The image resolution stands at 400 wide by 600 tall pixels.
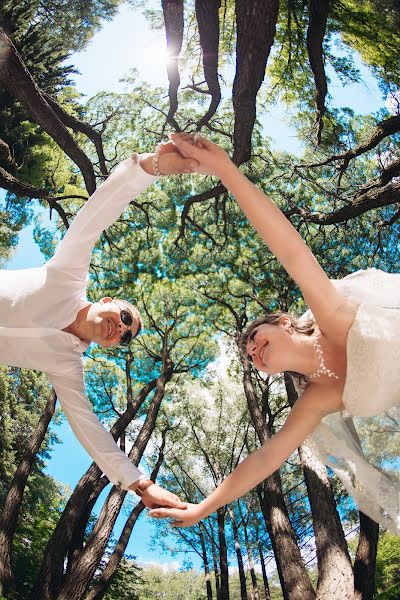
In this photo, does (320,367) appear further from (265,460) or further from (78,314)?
(78,314)

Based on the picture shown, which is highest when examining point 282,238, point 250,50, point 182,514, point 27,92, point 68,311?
point 27,92

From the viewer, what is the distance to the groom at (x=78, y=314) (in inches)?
132

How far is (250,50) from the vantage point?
6.56 m

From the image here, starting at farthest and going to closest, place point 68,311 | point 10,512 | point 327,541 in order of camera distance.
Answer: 1. point 10,512
2. point 327,541
3. point 68,311

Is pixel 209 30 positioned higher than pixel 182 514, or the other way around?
pixel 209 30

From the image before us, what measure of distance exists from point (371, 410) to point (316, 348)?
0.55 metres

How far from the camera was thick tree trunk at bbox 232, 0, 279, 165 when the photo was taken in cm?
616

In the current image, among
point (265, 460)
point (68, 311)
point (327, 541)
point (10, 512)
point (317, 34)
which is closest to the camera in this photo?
point (265, 460)

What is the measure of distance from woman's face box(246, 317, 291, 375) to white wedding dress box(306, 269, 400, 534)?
40 cm

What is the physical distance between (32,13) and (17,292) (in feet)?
34.0

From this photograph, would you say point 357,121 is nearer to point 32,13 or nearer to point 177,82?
point 177,82

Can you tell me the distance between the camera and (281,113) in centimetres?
1230

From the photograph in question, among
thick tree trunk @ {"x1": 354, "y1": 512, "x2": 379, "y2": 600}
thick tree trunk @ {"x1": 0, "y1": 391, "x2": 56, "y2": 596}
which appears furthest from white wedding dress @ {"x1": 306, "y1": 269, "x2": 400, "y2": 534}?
thick tree trunk @ {"x1": 0, "y1": 391, "x2": 56, "y2": 596}

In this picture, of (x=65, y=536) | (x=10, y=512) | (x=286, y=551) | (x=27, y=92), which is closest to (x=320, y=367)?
(x=286, y=551)
